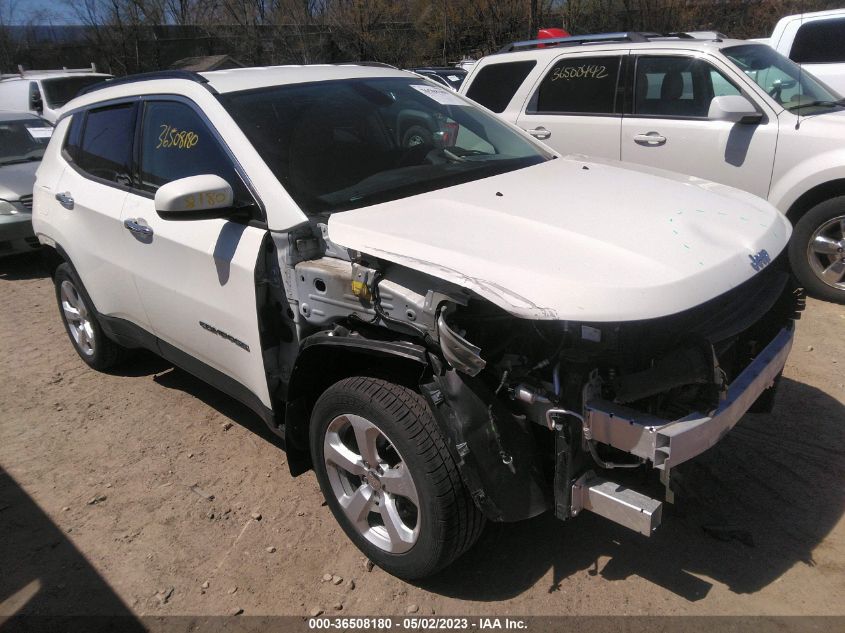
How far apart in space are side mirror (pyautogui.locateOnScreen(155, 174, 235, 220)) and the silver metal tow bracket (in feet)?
6.04

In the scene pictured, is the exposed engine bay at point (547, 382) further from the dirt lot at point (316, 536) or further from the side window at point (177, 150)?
the side window at point (177, 150)

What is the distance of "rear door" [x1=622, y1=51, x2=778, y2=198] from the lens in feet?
18.0

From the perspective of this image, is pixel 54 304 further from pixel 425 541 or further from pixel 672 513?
pixel 672 513

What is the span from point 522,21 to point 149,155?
19931mm

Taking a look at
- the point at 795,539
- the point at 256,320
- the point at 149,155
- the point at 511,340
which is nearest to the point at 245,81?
the point at 149,155

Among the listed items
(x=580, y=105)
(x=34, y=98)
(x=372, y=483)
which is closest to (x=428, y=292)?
(x=372, y=483)

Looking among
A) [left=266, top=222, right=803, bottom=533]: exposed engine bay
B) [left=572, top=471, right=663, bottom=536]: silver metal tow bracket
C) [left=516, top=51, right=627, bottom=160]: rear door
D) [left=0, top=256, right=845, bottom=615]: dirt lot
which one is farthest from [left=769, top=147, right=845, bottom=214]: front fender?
[left=572, top=471, right=663, bottom=536]: silver metal tow bracket

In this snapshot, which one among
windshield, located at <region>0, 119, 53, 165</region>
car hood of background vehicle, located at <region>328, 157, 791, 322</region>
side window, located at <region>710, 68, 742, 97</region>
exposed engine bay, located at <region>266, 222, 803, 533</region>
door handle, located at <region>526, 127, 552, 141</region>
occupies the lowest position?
windshield, located at <region>0, 119, 53, 165</region>

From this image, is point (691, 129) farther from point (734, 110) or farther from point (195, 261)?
point (195, 261)

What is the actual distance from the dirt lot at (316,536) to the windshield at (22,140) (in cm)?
605

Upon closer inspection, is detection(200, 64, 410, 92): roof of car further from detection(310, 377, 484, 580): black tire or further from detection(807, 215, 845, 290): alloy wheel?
detection(807, 215, 845, 290): alloy wheel

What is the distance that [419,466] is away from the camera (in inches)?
96.7

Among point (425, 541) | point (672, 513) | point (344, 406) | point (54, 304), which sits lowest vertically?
point (54, 304)

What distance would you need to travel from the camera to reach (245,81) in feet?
11.4
